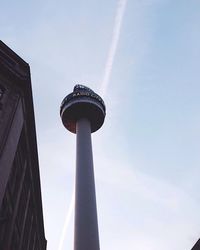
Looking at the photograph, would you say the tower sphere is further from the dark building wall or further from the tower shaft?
the dark building wall

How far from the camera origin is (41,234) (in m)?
41.5

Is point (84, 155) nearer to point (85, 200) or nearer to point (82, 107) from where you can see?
point (85, 200)

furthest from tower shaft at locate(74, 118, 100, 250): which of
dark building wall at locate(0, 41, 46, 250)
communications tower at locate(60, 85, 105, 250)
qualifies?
dark building wall at locate(0, 41, 46, 250)

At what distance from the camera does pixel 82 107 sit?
56.1 m

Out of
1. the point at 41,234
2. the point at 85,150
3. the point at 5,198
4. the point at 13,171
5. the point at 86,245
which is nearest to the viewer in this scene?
the point at 5,198

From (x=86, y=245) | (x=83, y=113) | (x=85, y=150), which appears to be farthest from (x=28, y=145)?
(x=83, y=113)

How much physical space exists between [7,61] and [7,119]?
Answer: 5746mm

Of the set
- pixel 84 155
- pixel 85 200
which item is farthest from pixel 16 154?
pixel 84 155

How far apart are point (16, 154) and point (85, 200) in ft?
56.3

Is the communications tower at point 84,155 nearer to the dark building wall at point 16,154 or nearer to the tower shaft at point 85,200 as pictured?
the tower shaft at point 85,200

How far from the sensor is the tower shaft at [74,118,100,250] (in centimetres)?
3784

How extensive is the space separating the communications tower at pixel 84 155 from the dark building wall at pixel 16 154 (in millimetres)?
7166

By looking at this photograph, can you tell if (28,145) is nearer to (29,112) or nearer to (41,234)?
(29,112)

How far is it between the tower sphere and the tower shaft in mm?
4611
